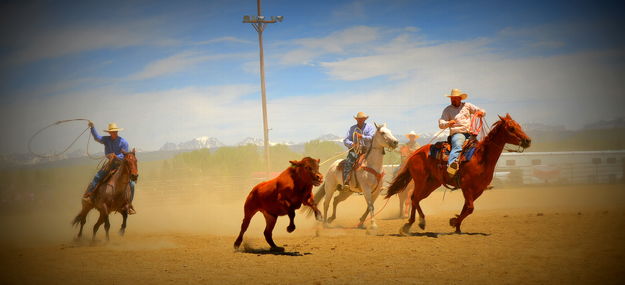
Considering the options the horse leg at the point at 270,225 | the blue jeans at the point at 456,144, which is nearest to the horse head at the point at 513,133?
the blue jeans at the point at 456,144

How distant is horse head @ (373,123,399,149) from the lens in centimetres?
1070

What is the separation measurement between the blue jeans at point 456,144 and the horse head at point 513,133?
29.3 inches

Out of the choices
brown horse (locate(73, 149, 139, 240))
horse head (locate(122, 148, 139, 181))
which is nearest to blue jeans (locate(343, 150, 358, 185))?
horse head (locate(122, 148, 139, 181))

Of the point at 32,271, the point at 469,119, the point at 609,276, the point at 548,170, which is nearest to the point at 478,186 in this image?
the point at 469,119

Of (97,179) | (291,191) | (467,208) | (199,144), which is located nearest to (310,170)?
(291,191)

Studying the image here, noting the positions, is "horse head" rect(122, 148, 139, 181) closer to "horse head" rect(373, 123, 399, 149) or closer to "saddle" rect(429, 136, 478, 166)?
"horse head" rect(373, 123, 399, 149)

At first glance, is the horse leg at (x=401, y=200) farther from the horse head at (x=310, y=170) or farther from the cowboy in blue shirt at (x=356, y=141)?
the horse head at (x=310, y=170)

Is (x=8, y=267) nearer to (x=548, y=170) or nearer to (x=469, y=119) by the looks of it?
(x=469, y=119)

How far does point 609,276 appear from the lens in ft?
22.2

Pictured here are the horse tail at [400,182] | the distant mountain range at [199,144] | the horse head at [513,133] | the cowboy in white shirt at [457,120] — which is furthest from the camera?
the distant mountain range at [199,144]

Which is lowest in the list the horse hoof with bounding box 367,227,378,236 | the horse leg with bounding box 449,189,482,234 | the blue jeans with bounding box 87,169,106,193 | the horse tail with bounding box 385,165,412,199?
the horse hoof with bounding box 367,227,378,236

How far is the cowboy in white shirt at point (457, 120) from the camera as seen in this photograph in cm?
1027

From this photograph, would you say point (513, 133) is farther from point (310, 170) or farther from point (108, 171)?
point (108, 171)

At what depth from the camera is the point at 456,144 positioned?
10.3 m
